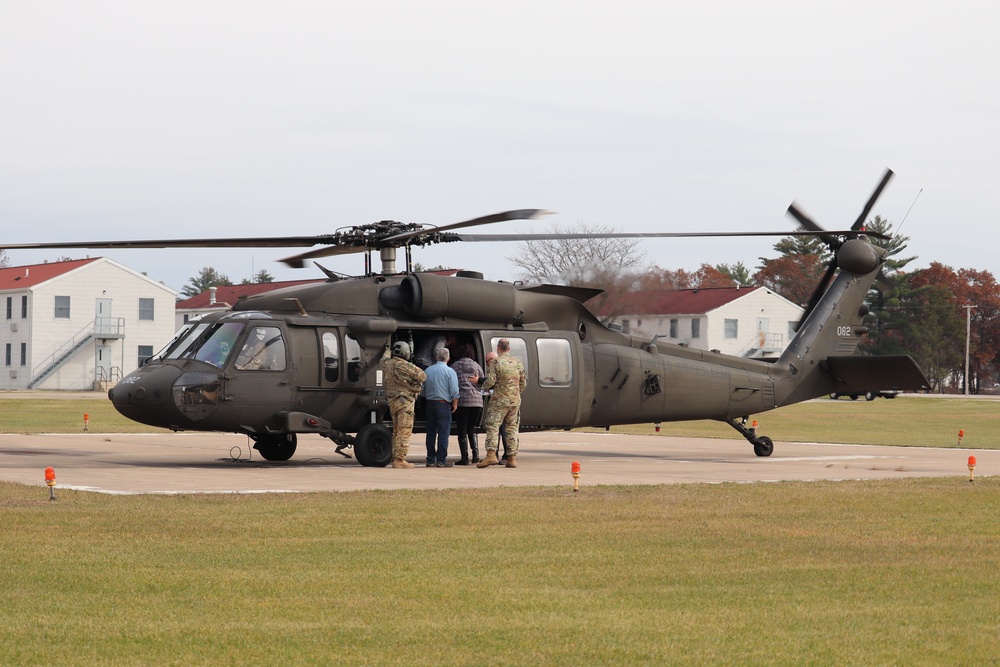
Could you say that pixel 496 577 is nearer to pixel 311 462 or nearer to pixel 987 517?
pixel 987 517

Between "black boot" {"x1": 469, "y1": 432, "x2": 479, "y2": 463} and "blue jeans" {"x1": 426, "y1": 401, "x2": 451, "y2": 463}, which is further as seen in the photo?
"black boot" {"x1": 469, "y1": 432, "x2": 479, "y2": 463}

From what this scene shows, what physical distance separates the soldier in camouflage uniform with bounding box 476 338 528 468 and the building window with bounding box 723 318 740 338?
77489 mm

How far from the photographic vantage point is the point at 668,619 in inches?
330

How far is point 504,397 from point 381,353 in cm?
210

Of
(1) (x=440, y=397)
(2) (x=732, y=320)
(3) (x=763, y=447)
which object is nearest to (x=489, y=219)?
(1) (x=440, y=397)

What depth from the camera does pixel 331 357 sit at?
20.5m

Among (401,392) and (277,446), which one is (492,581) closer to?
(401,392)

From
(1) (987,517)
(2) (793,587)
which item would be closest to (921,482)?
(1) (987,517)

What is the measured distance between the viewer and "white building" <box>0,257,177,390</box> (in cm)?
8025

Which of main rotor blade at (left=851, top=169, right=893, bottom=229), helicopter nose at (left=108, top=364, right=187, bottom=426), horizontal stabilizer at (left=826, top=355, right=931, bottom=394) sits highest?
main rotor blade at (left=851, top=169, right=893, bottom=229)

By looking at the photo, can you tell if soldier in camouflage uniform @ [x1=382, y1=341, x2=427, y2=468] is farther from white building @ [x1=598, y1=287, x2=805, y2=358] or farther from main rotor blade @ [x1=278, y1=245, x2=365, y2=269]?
white building @ [x1=598, y1=287, x2=805, y2=358]

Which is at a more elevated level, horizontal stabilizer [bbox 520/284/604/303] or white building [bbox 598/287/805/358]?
white building [bbox 598/287/805/358]

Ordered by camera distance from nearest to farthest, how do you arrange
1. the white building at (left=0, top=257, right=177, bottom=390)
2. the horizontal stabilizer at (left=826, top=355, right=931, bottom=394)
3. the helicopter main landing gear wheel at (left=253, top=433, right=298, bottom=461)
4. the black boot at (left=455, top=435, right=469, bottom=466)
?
1. the black boot at (left=455, top=435, right=469, bottom=466)
2. the helicopter main landing gear wheel at (left=253, top=433, right=298, bottom=461)
3. the horizontal stabilizer at (left=826, top=355, right=931, bottom=394)
4. the white building at (left=0, top=257, right=177, bottom=390)

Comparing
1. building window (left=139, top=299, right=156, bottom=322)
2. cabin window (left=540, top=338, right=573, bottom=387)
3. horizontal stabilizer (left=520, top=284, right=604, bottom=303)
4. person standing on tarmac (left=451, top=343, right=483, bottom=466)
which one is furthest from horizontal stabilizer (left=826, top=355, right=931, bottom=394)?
building window (left=139, top=299, right=156, bottom=322)
